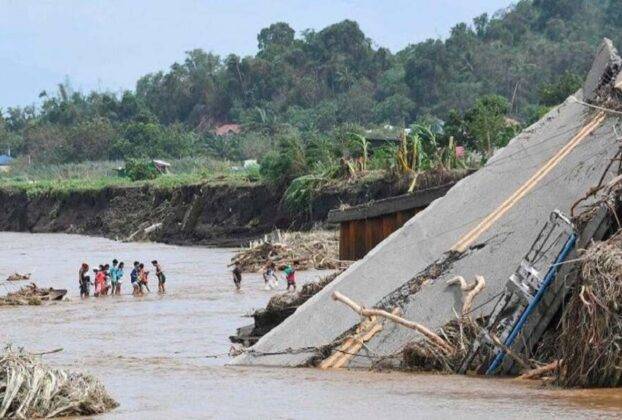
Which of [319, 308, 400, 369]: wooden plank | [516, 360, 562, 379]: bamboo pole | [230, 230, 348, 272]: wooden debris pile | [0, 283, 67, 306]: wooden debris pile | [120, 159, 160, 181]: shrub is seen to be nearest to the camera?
[516, 360, 562, 379]: bamboo pole

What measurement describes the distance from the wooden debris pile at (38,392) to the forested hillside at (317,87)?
3535 inches

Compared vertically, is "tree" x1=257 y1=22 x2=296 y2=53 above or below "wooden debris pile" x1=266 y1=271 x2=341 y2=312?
above

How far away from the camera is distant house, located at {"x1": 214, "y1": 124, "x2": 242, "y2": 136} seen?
125562 mm

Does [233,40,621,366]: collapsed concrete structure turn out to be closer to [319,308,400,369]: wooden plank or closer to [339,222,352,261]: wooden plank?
[319,308,400,369]: wooden plank

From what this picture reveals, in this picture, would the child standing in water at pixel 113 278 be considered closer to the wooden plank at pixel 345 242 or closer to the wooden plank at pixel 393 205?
the wooden plank at pixel 345 242

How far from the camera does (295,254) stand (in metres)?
43.6

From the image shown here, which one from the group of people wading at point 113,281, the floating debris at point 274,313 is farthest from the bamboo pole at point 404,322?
the group of people wading at point 113,281

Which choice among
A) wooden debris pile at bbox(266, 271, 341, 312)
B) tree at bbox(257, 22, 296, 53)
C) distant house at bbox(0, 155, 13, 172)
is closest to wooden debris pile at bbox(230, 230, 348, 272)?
wooden debris pile at bbox(266, 271, 341, 312)

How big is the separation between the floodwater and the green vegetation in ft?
175

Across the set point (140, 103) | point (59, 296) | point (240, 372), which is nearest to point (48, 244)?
point (59, 296)

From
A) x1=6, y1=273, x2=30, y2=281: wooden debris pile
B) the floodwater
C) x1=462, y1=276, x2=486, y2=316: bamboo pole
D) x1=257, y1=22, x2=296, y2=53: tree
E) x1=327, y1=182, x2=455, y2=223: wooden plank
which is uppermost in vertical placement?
x1=257, y1=22, x2=296, y2=53: tree

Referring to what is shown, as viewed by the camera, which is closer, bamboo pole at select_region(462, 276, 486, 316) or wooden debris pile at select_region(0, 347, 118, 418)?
wooden debris pile at select_region(0, 347, 118, 418)

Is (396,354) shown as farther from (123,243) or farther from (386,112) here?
(386,112)

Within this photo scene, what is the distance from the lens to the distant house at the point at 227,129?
126 metres
